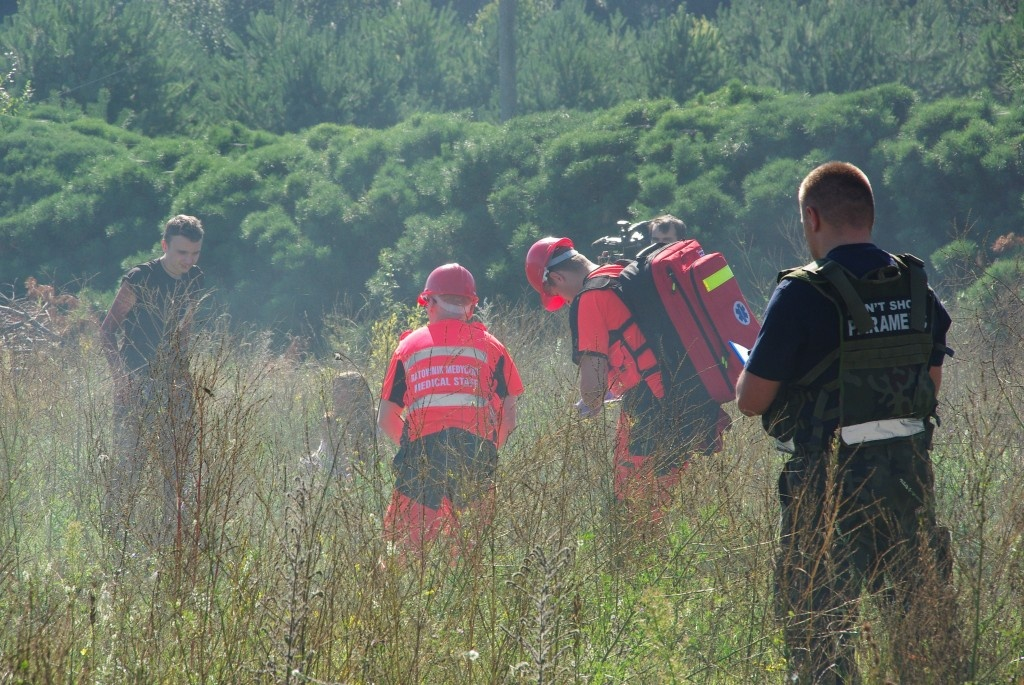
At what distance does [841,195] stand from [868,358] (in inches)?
18.7

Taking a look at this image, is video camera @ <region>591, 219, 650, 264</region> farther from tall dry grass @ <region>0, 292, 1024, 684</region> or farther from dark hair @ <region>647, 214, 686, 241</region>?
tall dry grass @ <region>0, 292, 1024, 684</region>

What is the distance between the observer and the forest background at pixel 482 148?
42.3 feet

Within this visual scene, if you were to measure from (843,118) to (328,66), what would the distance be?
37.8 feet

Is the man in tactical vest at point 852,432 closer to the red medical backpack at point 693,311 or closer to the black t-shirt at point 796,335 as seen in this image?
the black t-shirt at point 796,335

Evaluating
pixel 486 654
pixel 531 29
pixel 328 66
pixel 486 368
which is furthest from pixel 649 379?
pixel 531 29

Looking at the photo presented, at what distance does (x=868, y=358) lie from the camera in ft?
9.85

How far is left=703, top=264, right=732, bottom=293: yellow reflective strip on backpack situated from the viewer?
15.9 feet

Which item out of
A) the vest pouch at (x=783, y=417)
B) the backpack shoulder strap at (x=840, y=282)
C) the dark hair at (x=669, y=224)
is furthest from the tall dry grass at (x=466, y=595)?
the dark hair at (x=669, y=224)

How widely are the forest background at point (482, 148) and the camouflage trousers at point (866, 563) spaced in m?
6.72

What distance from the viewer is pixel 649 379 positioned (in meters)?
5.07

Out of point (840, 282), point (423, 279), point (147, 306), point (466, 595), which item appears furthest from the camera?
point (423, 279)

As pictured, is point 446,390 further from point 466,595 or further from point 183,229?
point 183,229

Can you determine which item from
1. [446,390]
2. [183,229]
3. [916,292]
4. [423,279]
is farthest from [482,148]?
[916,292]

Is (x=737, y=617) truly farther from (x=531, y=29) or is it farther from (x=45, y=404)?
(x=531, y=29)
